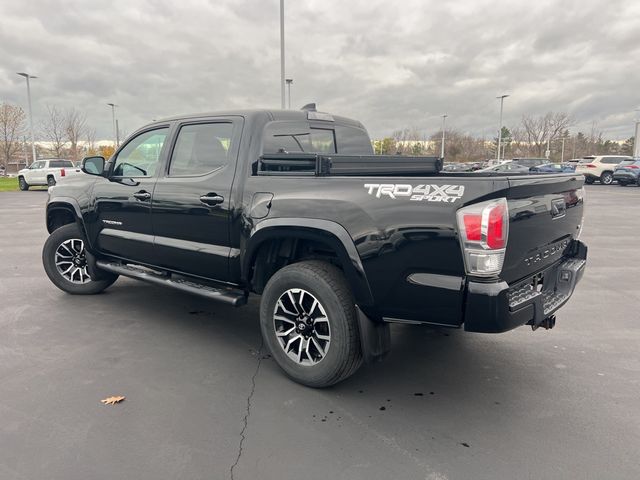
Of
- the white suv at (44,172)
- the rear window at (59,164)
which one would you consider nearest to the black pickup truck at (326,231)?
the white suv at (44,172)

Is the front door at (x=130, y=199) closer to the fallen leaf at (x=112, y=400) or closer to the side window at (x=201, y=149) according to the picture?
the side window at (x=201, y=149)

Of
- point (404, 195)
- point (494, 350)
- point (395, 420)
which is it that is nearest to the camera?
point (404, 195)

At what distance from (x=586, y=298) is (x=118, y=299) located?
541 cm

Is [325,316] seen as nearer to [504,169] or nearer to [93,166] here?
[93,166]

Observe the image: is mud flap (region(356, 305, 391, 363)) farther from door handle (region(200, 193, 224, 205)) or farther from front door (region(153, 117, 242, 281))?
door handle (region(200, 193, 224, 205))

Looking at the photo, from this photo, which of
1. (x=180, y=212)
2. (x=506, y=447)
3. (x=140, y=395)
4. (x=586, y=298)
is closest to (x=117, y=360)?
(x=140, y=395)

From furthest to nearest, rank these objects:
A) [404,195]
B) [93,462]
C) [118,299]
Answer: [118,299] → [404,195] → [93,462]

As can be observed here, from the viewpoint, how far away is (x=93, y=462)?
97.3 inches

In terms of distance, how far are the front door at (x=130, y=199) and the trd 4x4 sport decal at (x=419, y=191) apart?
235cm

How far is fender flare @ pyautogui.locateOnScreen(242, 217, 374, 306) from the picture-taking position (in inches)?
115

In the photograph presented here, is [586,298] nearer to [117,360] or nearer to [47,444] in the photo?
[117,360]

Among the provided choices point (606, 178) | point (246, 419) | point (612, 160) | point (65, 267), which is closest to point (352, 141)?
point (246, 419)

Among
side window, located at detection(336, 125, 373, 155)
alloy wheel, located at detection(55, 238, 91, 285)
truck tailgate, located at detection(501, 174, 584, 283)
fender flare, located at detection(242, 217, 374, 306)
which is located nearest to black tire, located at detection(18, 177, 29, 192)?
alloy wheel, located at detection(55, 238, 91, 285)

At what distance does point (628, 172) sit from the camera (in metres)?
26.5
